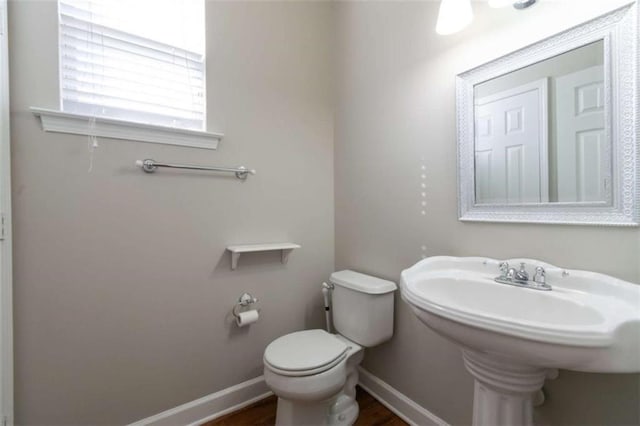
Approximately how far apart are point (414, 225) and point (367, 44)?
1.15m

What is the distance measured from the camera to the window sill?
3.67ft

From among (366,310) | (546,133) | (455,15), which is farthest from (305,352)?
(455,15)

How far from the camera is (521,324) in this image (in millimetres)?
611

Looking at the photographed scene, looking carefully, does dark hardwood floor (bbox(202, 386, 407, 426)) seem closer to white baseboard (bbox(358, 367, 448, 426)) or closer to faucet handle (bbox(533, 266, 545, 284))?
white baseboard (bbox(358, 367, 448, 426))

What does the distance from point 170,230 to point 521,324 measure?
56.8 inches

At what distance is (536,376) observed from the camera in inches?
31.5

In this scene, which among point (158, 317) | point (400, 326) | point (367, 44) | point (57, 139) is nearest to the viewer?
point (57, 139)

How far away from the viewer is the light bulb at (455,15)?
1.07 metres

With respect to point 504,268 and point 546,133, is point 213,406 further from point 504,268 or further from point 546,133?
point 546,133

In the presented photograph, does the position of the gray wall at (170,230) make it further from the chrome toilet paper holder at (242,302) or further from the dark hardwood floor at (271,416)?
the dark hardwood floor at (271,416)

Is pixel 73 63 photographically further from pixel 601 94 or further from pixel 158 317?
pixel 601 94

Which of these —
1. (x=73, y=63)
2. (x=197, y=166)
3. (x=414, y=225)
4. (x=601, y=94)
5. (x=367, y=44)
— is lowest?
(x=414, y=225)

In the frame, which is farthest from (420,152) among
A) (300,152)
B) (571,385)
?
(571,385)

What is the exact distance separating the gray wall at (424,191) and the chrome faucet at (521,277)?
8 centimetres
